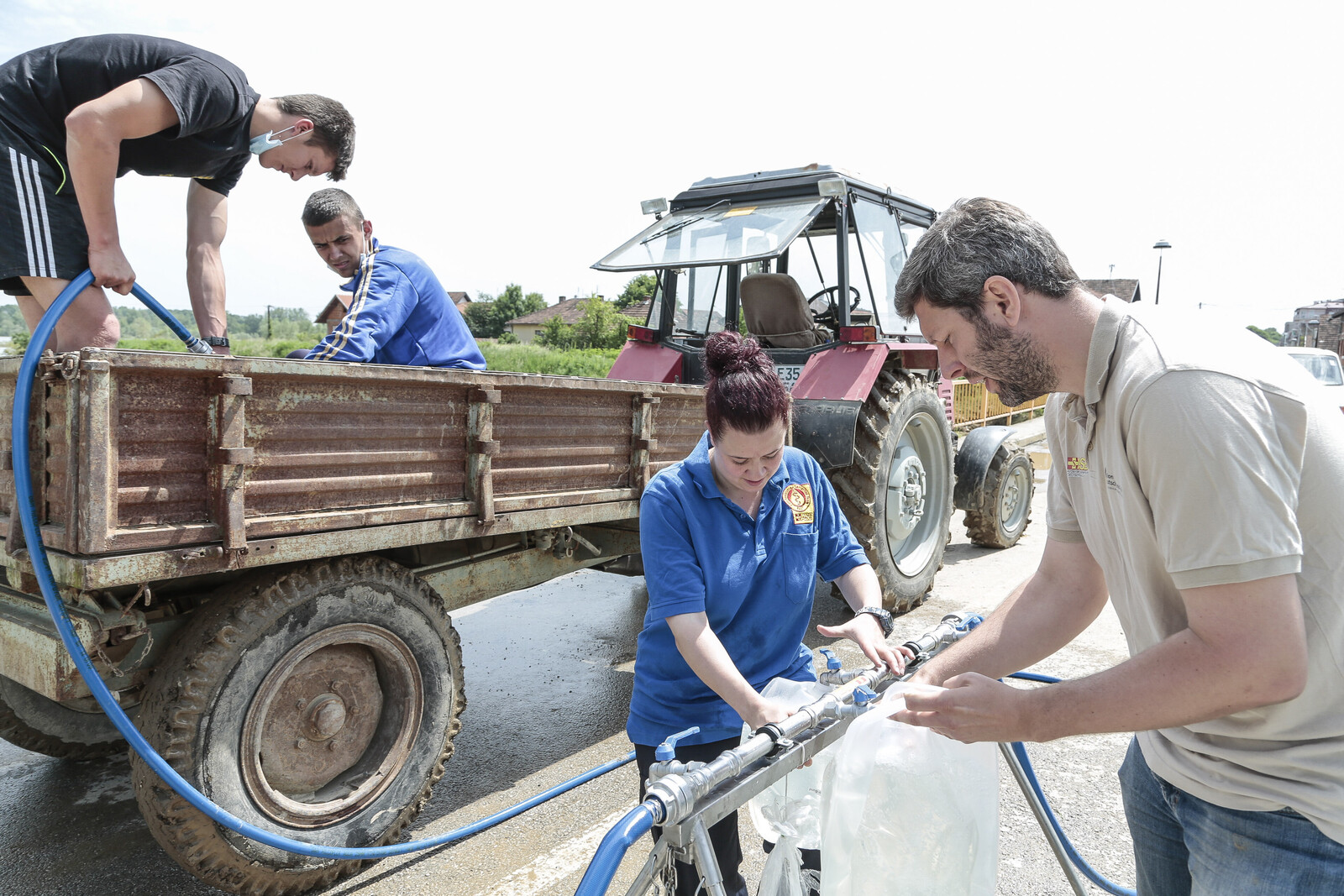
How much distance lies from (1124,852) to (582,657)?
290 cm

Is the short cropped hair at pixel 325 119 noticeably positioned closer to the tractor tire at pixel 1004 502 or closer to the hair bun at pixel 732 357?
the hair bun at pixel 732 357

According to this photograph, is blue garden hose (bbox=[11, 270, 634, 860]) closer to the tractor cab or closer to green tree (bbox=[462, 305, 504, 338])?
the tractor cab

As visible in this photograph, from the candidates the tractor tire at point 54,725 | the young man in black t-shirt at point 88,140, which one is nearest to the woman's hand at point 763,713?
the young man in black t-shirt at point 88,140

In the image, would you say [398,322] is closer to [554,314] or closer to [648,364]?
[648,364]

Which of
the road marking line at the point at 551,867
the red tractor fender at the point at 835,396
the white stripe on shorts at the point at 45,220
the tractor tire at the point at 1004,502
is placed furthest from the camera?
the tractor tire at the point at 1004,502

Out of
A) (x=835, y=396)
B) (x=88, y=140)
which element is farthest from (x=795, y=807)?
(x=835, y=396)

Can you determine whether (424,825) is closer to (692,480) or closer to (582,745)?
(582,745)

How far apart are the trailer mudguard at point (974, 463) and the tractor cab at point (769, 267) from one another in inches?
45.9

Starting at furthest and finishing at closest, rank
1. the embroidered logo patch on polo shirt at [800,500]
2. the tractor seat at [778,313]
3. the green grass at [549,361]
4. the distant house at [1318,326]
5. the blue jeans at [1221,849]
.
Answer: the distant house at [1318,326], the green grass at [549,361], the tractor seat at [778,313], the embroidered logo patch on polo shirt at [800,500], the blue jeans at [1221,849]

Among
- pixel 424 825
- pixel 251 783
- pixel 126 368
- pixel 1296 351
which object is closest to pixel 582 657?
pixel 424 825

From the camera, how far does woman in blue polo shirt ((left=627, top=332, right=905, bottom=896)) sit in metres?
1.99

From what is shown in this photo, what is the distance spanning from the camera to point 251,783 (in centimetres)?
252

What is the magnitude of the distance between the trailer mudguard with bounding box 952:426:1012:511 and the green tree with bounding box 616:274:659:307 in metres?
52.1

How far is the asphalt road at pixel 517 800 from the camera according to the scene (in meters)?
2.76
